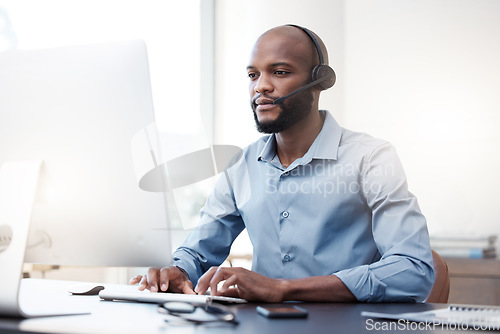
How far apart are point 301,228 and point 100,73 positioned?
2.53ft

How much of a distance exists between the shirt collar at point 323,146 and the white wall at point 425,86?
1529 mm

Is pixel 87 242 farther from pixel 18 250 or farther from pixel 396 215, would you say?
pixel 396 215

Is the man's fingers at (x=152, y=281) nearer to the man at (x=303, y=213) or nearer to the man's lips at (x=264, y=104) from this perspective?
the man at (x=303, y=213)

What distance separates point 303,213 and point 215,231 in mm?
270

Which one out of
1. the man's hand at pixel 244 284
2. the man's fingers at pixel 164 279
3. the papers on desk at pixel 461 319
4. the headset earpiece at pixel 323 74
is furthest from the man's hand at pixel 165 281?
the headset earpiece at pixel 323 74

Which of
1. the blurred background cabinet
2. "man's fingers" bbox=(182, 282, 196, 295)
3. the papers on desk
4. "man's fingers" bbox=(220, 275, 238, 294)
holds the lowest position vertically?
the blurred background cabinet

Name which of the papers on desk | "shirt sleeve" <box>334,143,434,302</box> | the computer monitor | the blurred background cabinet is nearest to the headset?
"shirt sleeve" <box>334,143,434,302</box>

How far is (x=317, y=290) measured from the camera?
1.02 metres

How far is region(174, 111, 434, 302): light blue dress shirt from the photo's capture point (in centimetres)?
123

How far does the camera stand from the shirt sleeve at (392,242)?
1.07 meters

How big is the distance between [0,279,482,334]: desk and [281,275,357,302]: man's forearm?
0.09 meters

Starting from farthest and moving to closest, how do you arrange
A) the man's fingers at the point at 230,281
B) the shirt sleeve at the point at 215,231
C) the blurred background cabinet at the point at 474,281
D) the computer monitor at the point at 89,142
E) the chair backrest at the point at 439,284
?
the blurred background cabinet at the point at 474,281
the shirt sleeve at the point at 215,231
the chair backrest at the point at 439,284
the man's fingers at the point at 230,281
the computer monitor at the point at 89,142

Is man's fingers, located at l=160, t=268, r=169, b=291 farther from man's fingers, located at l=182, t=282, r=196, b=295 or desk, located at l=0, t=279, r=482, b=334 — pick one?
desk, located at l=0, t=279, r=482, b=334

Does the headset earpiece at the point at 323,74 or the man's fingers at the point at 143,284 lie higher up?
the headset earpiece at the point at 323,74
